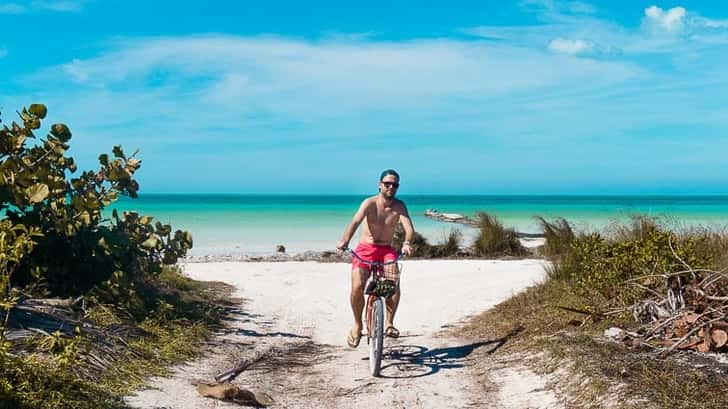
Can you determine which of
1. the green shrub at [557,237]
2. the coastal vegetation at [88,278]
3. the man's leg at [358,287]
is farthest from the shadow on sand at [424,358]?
the green shrub at [557,237]

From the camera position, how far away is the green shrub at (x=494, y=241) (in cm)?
1944

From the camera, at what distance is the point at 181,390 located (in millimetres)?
6305

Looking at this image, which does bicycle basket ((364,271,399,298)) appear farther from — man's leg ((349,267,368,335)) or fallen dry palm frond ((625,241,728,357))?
fallen dry palm frond ((625,241,728,357))

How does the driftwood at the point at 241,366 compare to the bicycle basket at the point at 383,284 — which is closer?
the driftwood at the point at 241,366

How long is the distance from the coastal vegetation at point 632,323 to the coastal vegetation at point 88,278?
3514mm

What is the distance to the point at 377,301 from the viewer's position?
721cm

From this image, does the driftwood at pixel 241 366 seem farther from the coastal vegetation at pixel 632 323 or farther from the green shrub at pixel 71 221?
the coastal vegetation at pixel 632 323

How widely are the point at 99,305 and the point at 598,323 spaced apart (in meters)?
5.15

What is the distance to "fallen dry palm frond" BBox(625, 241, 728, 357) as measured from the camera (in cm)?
662

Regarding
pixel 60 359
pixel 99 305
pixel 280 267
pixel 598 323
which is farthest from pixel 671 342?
pixel 280 267

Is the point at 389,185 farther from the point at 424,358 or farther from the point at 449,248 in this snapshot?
the point at 449,248

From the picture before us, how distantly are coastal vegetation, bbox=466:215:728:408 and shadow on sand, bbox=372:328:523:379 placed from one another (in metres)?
0.37

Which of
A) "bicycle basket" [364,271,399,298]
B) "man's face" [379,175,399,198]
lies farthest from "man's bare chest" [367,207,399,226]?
"bicycle basket" [364,271,399,298]

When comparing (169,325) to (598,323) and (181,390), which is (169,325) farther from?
(598,323)
